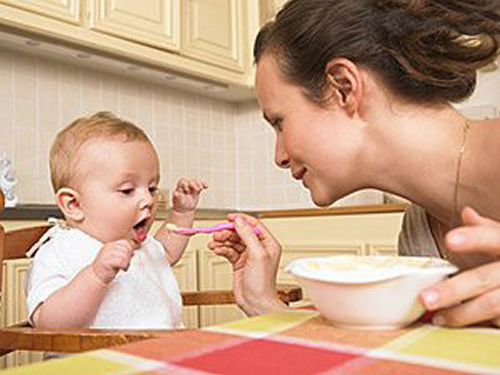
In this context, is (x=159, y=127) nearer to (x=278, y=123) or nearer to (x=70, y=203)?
(x=70, y=203)

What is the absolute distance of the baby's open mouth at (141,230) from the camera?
1284 mm

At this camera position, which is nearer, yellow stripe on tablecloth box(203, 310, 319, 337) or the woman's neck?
yellow stripe on tablecloth box(203, 310, 319, 337)

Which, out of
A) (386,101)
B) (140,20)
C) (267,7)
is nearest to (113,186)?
(386,101)

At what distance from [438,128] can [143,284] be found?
0.69 m

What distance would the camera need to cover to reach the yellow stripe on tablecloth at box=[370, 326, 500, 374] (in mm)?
421

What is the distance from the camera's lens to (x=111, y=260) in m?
0.99

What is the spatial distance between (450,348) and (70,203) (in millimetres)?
948

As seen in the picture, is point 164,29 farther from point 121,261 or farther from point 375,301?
point 375,301

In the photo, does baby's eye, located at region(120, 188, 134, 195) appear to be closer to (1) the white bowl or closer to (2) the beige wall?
(1) the white bowl

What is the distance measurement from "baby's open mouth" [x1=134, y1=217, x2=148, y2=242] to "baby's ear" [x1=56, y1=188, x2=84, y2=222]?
0.39ft

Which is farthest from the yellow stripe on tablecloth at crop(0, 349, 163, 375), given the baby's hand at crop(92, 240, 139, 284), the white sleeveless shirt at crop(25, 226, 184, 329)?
the white sleeveless shirt at crop(25, 226, 184, 329)

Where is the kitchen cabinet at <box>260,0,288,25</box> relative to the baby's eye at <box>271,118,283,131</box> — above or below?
above

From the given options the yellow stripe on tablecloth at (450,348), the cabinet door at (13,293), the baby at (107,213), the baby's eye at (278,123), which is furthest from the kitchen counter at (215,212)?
the yellow stripe on tablecloth at (450,348)

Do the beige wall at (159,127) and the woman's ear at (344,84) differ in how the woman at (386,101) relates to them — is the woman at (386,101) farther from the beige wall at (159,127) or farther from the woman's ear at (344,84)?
the beige wall at (159,127)
